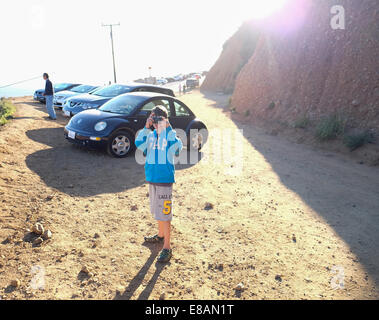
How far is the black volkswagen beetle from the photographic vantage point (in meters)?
7.19

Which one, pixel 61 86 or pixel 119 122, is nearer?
pixel 119 122

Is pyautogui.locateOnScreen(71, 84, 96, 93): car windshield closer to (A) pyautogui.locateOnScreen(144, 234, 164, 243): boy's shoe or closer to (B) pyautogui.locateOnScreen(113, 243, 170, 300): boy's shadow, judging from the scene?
(A) pyautogui.locateOnScreen(144, 234, 164, 243): boy's shoe

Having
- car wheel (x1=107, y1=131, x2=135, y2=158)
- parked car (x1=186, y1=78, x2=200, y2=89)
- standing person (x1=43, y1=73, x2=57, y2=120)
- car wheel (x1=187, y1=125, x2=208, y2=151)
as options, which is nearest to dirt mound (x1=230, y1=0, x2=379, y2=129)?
car wheel (x1=187, y1=125, x2=208, y2=151)

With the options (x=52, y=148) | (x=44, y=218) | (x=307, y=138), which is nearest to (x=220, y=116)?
(x=307, y=138)

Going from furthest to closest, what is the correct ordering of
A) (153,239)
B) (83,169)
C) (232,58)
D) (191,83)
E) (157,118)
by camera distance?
1. (191,83)
2. (232,58)
3. (83,169)
4. (153,239)
5. (157,118)

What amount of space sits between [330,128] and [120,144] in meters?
6.79

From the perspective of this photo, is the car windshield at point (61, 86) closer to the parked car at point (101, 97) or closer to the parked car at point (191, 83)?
the parked car at point (101, 97)

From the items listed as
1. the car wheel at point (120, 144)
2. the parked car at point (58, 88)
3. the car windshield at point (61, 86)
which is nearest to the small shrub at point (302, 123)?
the car wheel at point (120, 144)

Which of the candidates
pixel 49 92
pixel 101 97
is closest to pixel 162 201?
pixel 101 97

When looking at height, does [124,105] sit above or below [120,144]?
above

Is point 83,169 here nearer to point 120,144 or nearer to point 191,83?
point 120,144

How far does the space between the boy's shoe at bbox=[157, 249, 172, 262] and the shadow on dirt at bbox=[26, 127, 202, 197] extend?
7.61 feet

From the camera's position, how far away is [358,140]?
8875 mm
